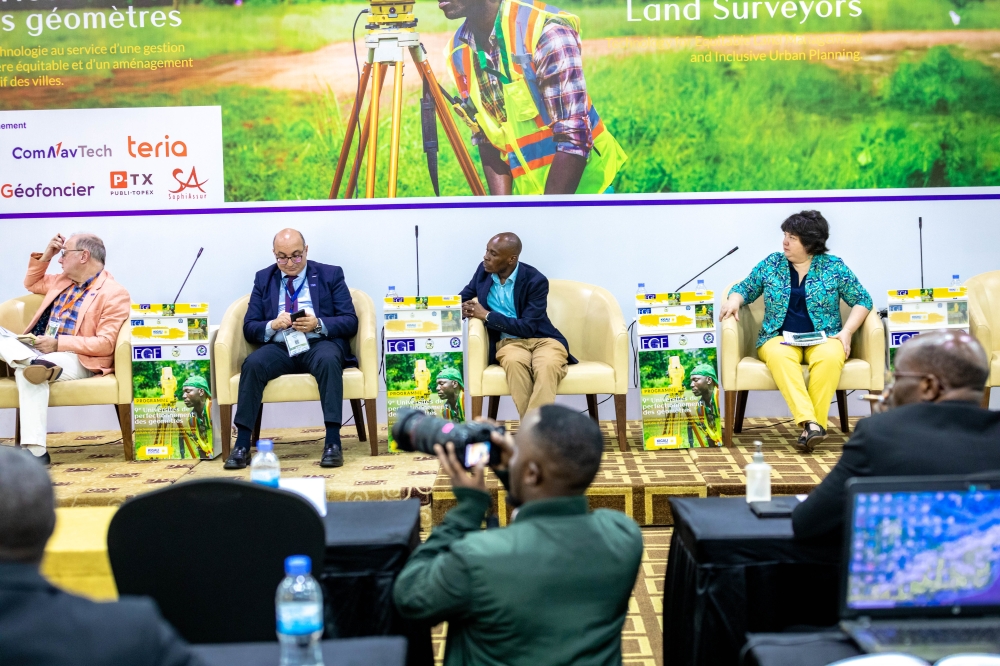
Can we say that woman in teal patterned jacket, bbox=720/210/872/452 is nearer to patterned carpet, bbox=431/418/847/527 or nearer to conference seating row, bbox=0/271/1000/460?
conference seating row, bbox=0/271/1000/460

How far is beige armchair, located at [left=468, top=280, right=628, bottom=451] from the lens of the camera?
4723mm

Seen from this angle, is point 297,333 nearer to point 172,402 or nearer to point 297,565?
point 172,402

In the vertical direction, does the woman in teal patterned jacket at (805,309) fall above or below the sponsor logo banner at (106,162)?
below

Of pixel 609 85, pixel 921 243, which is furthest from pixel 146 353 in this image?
pixel 921 243

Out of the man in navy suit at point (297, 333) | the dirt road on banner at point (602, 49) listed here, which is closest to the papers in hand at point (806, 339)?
the dirt road on banner at point (602, 49)

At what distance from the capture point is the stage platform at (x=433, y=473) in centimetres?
414

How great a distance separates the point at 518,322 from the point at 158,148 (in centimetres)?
238

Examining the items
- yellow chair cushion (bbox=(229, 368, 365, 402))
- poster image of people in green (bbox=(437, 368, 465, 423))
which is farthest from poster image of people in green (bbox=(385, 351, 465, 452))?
yellow chair cushion (bbox=(229, 368, 365, 402))

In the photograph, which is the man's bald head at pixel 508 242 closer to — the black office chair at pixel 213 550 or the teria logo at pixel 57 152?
the teria logo at pixel 57 152

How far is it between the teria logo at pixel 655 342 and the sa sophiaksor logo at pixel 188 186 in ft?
8.70

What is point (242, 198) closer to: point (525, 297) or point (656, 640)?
point (525, 297)

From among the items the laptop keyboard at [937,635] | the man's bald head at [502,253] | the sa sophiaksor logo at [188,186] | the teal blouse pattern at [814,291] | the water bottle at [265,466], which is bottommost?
the laptop keyboard at [937,635]

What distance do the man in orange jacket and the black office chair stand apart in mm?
3250

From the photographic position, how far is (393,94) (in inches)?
219
